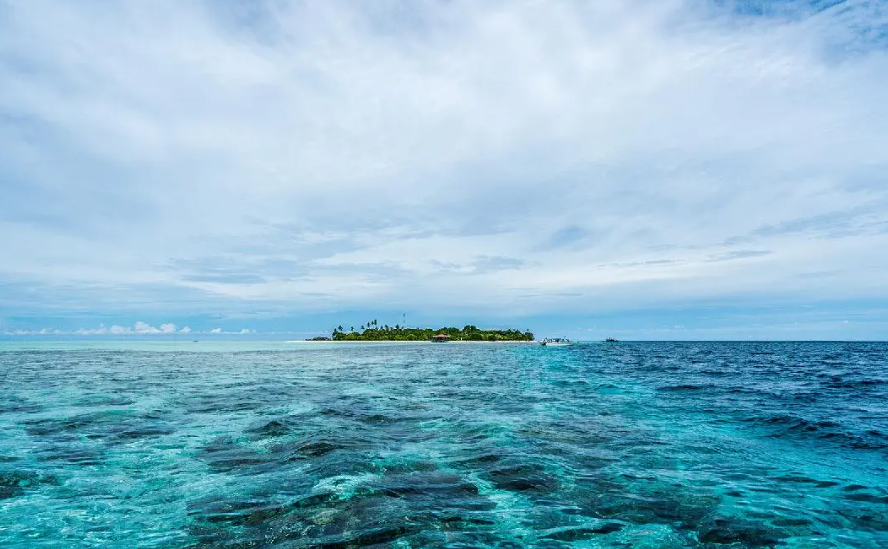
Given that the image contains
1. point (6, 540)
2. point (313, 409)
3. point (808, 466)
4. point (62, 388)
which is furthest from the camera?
point (62, 388)

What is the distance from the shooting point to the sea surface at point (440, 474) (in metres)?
8.72

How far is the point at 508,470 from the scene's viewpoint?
40.8 ft

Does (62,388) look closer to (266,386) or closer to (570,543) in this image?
(266,386)

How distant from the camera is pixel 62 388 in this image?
30625mm

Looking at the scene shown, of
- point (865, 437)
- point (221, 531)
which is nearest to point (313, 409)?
point (221, 531)

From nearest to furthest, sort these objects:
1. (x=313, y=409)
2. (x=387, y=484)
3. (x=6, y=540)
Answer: (x=6, y=540) → (x=387, y=484) → (x=313, y=409)

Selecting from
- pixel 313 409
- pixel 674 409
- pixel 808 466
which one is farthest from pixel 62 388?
pixel 808 466

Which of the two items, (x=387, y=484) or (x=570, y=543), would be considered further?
(x=387, y=484)

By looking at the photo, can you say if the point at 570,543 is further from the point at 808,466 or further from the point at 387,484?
the point at 808,466

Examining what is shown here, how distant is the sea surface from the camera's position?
8.72 meters

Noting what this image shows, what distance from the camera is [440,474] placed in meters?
12.1

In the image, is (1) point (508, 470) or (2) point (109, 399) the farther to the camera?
(2) point (109, 399)

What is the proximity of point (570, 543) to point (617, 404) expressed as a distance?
18352mm

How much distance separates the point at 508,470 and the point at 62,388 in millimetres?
32101
